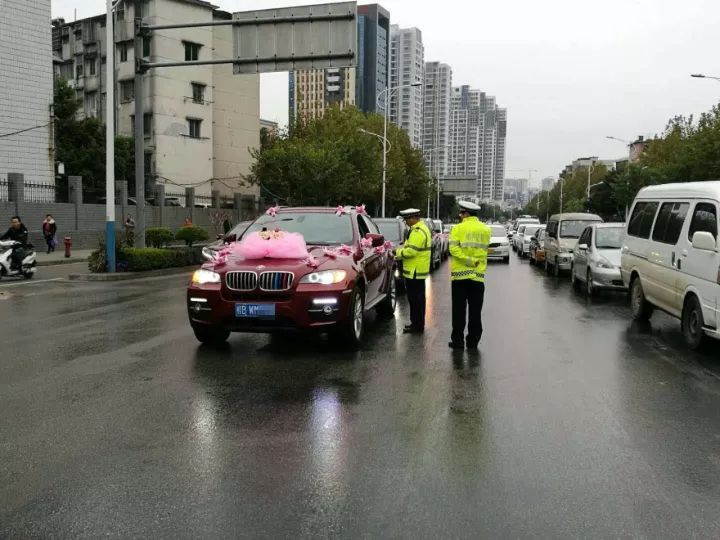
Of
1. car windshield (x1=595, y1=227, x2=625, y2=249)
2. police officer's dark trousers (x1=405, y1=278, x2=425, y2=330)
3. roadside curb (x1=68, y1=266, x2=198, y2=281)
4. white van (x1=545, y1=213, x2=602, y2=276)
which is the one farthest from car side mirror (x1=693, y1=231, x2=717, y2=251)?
roadside curb (x1=68, y1=266, x2=198, y2=281)

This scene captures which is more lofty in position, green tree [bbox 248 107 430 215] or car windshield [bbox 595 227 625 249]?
green tree [bbox 248 107 430 215]

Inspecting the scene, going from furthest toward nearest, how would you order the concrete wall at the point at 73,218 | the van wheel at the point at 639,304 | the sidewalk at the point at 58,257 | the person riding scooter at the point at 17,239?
the concrete wall at the point at 73,218, the sidewalk at the point at 58,257, the person riding scooter at the point at 17,239, the van wheel at the point at 639,304

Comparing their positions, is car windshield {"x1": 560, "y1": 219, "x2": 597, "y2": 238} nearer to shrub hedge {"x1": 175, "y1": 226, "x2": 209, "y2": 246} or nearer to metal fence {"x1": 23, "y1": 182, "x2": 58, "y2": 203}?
shrub hedge {"x1": 175, "y1": 226, "x2": 209, "y2": 246}

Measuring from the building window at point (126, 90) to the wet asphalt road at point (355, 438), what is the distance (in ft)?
142

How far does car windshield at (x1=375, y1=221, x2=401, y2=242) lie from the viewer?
52.6ft

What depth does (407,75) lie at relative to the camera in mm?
117625

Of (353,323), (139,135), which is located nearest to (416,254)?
(353,323)

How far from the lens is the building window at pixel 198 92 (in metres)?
48.2

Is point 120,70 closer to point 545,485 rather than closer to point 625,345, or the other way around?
point 625,345

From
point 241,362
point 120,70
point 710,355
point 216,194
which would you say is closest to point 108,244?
point 241,362

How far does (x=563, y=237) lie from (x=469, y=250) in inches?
509

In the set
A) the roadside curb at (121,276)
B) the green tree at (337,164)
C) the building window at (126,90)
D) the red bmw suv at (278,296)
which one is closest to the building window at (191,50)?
the building window at (126,90)

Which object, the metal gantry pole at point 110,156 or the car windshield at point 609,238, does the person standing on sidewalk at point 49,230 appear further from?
the car windshield at point 609,238

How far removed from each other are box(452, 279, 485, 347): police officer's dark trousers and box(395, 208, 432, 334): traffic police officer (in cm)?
90
